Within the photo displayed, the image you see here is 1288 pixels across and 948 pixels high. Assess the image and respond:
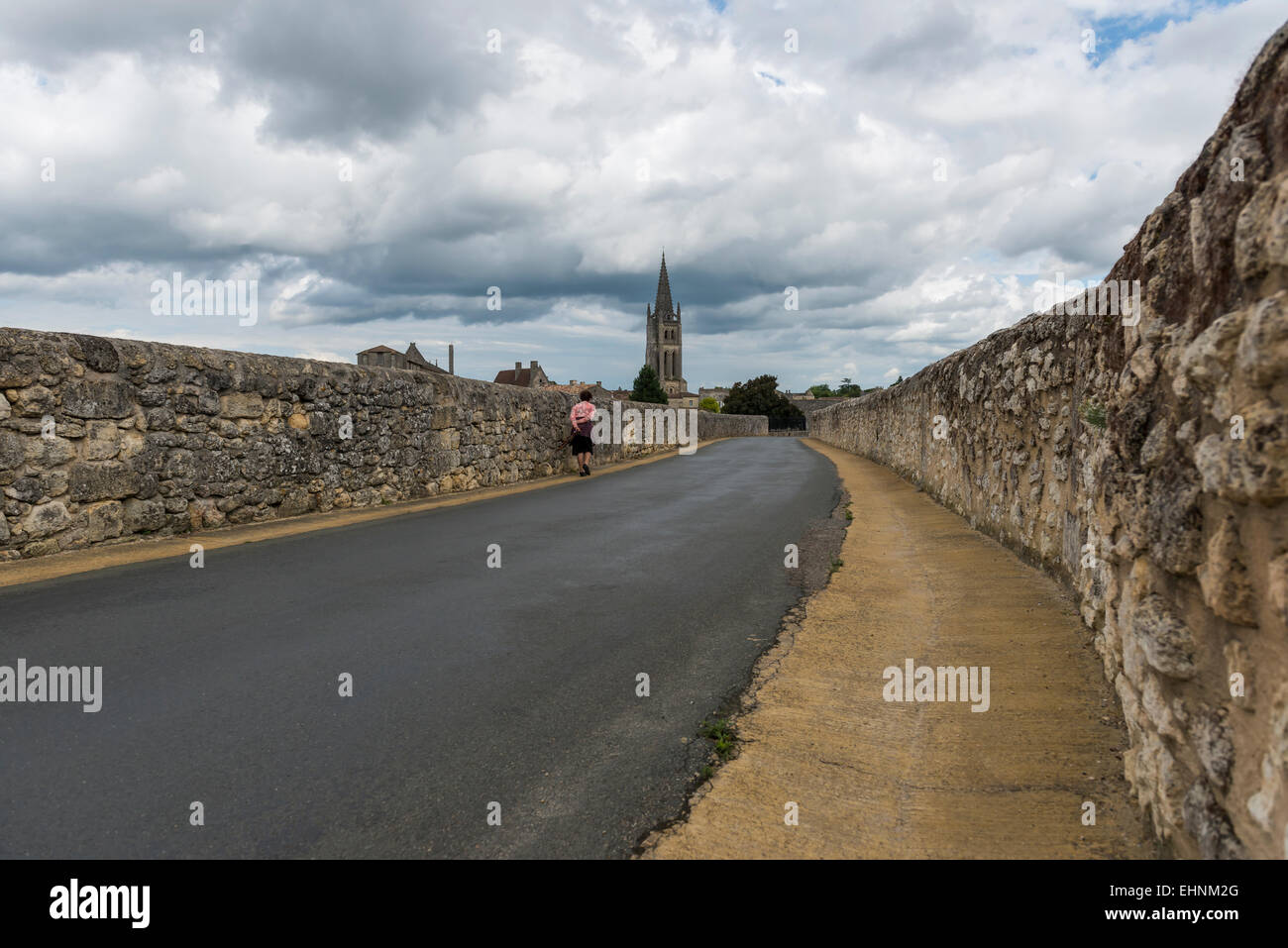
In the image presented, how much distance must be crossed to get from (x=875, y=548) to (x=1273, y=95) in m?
5.67

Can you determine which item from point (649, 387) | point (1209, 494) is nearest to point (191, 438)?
point (1209, 494)

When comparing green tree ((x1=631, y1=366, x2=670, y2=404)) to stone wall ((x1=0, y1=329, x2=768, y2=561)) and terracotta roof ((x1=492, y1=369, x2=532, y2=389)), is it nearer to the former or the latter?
terracotta roof ((x1=492, y1=369, x2=532, y2=389))

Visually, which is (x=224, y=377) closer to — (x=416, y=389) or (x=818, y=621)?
(x=416, y=389)

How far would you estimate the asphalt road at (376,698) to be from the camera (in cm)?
237

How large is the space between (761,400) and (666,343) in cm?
4831

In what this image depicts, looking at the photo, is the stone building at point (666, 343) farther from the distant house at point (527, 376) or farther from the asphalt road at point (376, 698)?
the asphalt road at point (376, 698)

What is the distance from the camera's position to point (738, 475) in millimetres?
16047

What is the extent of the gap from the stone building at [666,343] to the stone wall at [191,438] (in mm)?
119679

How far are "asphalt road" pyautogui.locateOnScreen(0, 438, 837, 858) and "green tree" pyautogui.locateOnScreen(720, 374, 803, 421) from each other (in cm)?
8289

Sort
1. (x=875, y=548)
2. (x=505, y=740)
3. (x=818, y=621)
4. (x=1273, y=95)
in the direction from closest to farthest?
1. (x=1273, y=95)
2. (x=505, y=740)
3. (x=818, y=621)
4. (x=875, y=548)

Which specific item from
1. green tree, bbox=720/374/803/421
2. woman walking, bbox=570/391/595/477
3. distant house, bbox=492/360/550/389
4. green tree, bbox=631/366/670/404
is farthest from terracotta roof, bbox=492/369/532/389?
woman walking, bbox=570/391/595/477

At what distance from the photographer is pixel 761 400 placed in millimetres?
88500
